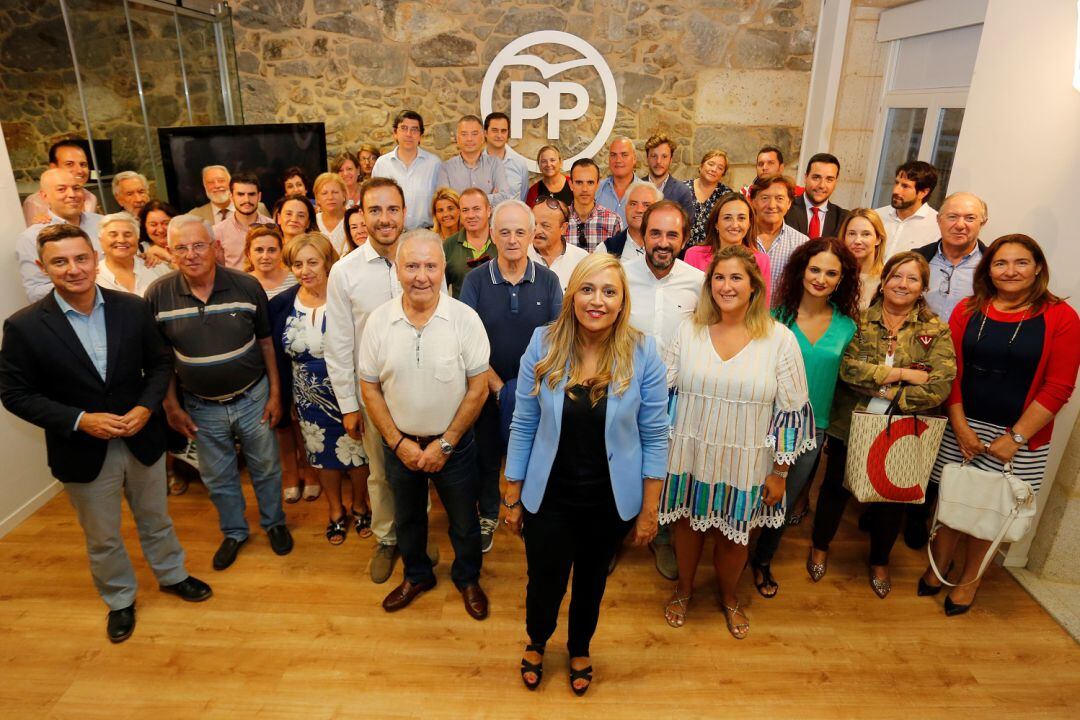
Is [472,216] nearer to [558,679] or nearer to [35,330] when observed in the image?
[35,330]

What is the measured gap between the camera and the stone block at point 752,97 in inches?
256

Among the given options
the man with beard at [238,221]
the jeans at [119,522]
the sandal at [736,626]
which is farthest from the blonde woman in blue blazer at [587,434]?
the man with beard at [238,221]

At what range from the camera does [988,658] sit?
8.80 ft

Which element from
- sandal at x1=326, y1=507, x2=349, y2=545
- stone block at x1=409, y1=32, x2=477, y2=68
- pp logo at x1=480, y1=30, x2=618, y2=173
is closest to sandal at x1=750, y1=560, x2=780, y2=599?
sandal at x1=326, y1=507, x2=349, y2=545

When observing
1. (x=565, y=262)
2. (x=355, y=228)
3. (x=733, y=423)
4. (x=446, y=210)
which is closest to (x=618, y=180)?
(x=446, y=210)

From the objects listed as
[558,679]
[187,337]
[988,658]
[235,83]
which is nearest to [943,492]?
[988,658]

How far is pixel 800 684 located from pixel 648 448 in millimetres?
1252

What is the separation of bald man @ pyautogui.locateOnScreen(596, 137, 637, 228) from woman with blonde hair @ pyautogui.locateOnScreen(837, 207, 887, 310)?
63.3 inches

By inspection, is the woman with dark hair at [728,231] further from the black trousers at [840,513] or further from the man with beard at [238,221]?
the man with beard at [238,221]

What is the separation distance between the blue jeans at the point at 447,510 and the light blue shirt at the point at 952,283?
8.54ft

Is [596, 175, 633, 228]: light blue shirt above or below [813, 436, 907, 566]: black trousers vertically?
above

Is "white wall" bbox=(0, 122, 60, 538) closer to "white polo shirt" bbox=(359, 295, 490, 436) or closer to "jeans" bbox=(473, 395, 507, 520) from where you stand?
"white polo shirt" bbox=(359, 295, 490, 436)

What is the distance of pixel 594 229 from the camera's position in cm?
423

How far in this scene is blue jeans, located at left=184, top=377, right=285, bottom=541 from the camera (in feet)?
9.82
